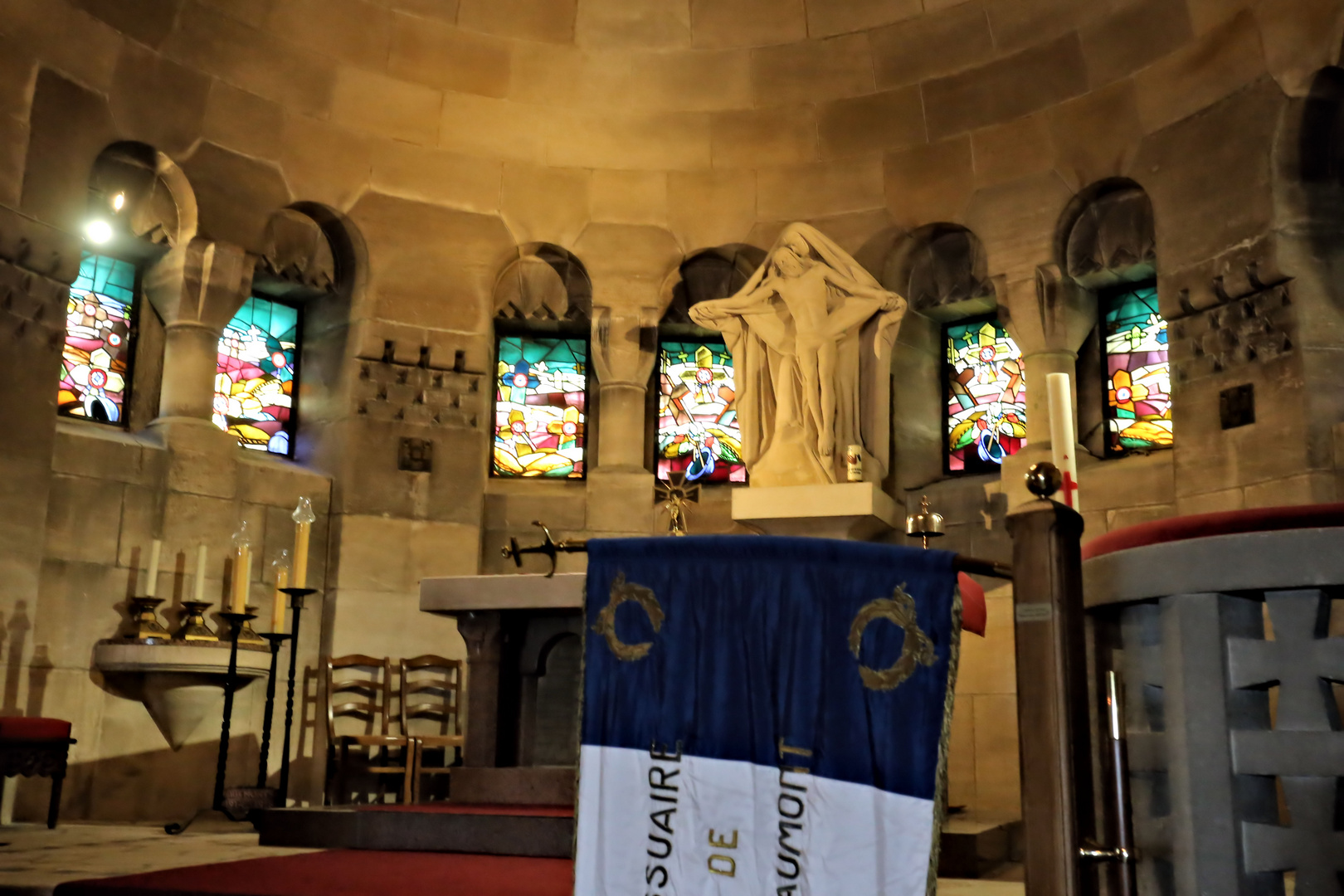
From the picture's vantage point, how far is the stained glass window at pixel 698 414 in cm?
866

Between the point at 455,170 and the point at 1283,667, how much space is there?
7178 mm

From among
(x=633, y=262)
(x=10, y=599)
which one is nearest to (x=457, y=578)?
(x=10, y=599)

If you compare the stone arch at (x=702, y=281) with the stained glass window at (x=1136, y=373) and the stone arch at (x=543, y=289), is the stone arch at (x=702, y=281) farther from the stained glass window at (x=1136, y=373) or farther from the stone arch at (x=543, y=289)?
the stained glass window at (x=1136, y=373)

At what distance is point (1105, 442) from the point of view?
7.70 meters

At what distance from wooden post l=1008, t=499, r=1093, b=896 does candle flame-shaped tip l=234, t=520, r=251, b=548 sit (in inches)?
224

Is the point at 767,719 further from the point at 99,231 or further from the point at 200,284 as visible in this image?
the point at 200,284

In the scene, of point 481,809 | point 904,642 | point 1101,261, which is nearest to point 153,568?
point 481,809

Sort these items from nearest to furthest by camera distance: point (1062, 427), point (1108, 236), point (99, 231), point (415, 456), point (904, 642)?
point (904, 642)
point (1062, 427)
point (99, 231)
point (1108, 236)
point (415, 456)

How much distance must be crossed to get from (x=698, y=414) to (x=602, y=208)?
5.14ft

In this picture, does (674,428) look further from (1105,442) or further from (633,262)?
(1105,442)

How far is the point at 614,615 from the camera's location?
2.73 m

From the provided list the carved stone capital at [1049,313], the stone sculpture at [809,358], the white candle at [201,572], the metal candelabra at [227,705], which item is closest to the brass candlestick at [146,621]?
the white candle at [201,572]

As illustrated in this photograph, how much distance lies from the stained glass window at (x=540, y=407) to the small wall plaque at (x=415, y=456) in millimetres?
656

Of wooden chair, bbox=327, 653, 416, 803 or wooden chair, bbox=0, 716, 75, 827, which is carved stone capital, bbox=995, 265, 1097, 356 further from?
wooden chair, bbox=0, 716, 75, 827
